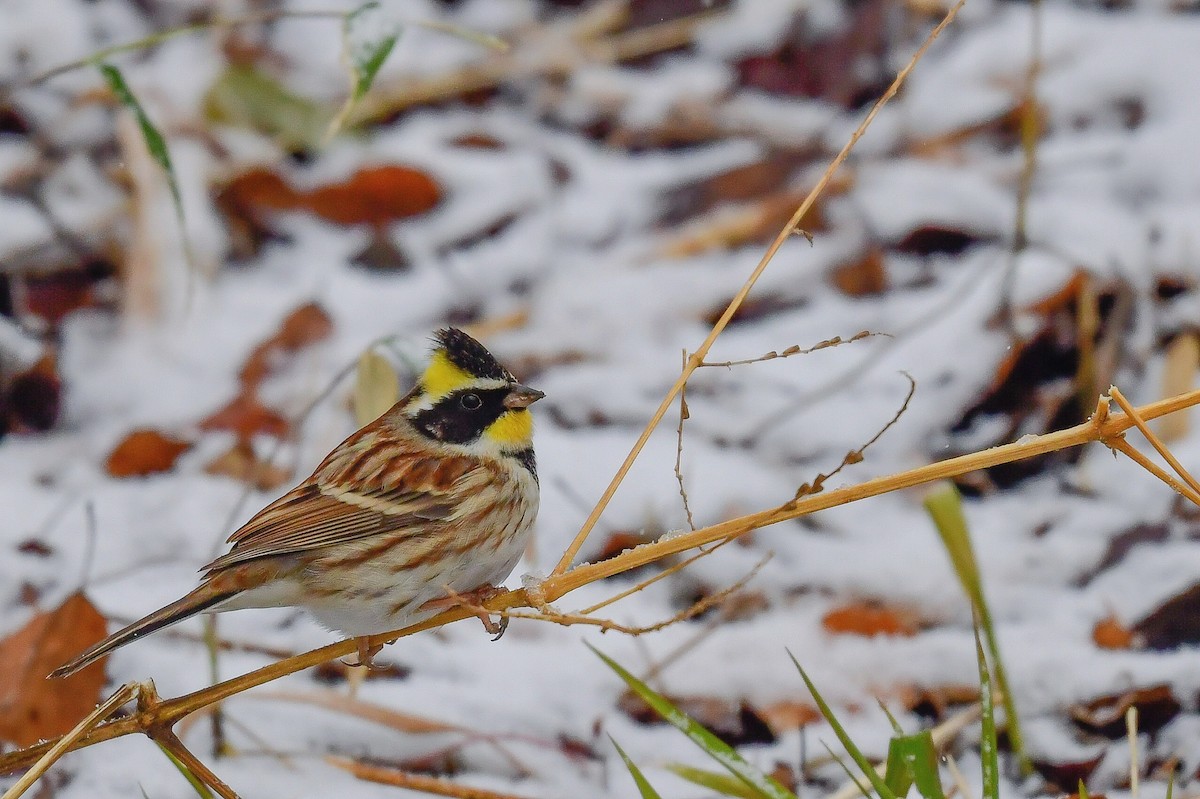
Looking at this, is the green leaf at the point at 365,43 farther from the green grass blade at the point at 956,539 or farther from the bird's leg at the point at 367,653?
the green grass blade at the point at 956,539

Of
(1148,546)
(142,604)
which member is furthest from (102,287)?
(1148,546)

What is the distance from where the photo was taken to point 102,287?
5207mm

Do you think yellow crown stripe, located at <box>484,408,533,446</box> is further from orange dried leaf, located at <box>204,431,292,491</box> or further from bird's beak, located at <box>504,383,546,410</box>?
orange dried leaf, located at <box>204,431,292,491</box>

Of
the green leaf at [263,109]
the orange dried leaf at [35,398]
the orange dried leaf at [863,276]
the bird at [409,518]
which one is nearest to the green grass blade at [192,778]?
the bird at [409,518]

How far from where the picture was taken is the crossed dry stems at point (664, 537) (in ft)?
7.64

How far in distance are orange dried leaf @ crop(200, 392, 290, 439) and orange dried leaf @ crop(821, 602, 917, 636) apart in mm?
1856

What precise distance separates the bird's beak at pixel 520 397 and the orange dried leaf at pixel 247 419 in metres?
1.46

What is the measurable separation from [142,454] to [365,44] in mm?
1872

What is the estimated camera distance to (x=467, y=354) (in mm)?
3195

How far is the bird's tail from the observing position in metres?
2.55

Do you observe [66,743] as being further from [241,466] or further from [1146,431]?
[241,466]

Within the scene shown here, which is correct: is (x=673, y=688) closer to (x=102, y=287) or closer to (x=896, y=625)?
(x=896, y=625)

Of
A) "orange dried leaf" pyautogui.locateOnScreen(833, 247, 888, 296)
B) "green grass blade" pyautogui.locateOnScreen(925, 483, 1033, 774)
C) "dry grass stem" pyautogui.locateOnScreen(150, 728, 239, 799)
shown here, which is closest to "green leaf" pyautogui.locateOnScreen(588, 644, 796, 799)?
"green grass blade" pyautogui.locateOnScreen(925, 483, 1033, 774)

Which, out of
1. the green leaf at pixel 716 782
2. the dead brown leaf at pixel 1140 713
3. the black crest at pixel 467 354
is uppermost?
the black crest at pixel 467 354
